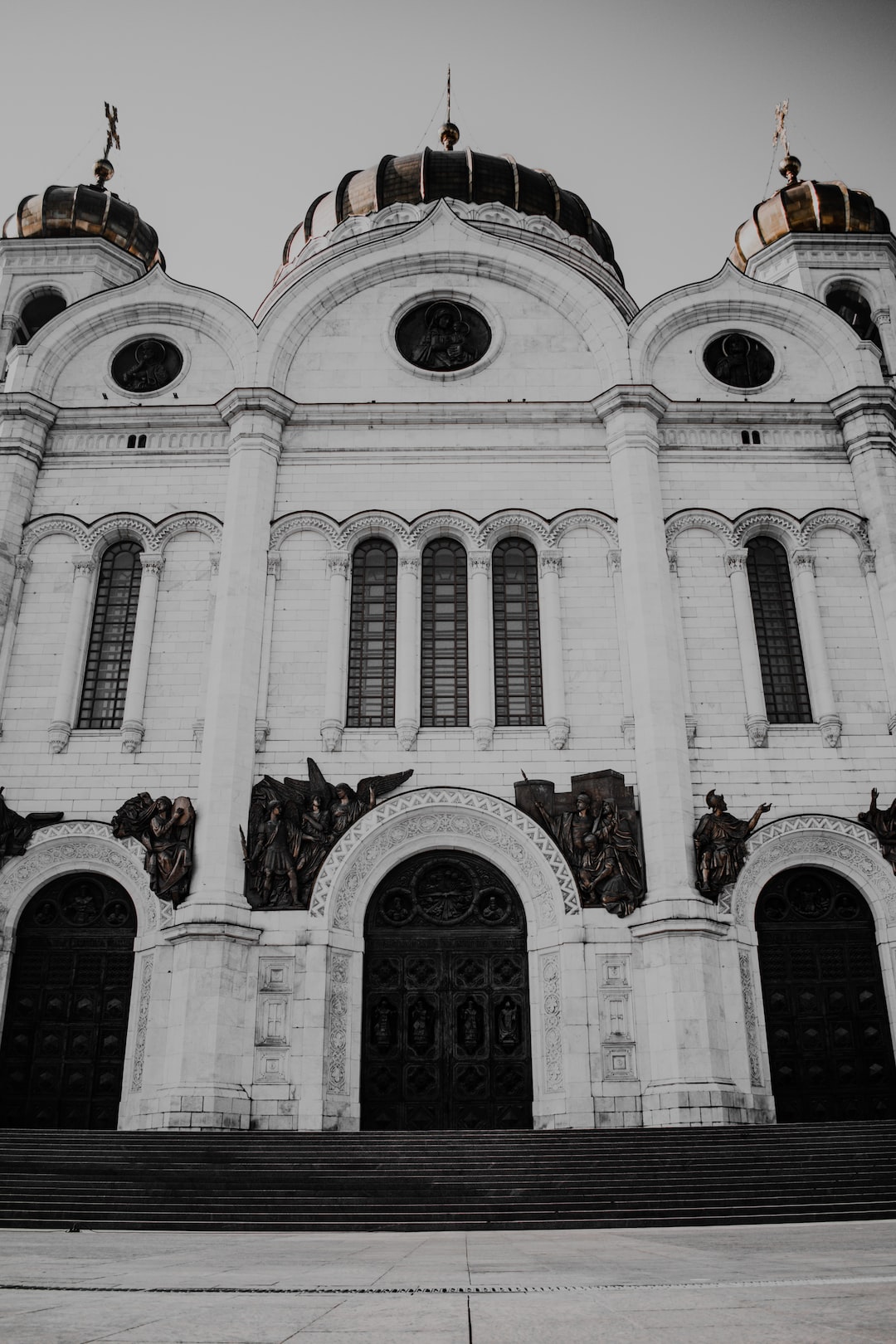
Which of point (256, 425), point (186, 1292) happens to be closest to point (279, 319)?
point (256, 425)

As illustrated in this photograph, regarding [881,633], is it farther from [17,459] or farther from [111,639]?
[17,459]

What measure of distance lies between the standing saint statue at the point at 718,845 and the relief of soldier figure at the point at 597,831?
35.5 inches

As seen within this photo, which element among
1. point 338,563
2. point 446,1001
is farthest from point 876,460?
point 446,1001

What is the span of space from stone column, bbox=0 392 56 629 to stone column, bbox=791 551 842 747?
44.8 feet

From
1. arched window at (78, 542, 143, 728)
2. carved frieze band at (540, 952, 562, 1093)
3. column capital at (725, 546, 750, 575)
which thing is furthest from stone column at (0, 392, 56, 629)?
column capital at (725, 546, 750, 575)

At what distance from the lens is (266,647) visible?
18.1 meters

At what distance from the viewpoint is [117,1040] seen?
52.2 feet

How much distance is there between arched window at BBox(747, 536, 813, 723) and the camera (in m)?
18.1

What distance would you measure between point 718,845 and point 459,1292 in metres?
12.3

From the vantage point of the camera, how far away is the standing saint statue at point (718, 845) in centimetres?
1598

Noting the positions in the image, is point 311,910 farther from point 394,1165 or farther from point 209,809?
point 394,1165

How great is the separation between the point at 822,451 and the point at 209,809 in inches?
499

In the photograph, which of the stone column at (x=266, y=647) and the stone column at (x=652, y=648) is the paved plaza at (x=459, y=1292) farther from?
the stone column at (x=266, y=647)

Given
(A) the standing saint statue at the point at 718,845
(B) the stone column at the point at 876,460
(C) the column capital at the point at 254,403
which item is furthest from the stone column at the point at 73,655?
(B) the stone column at the point at 876,460
